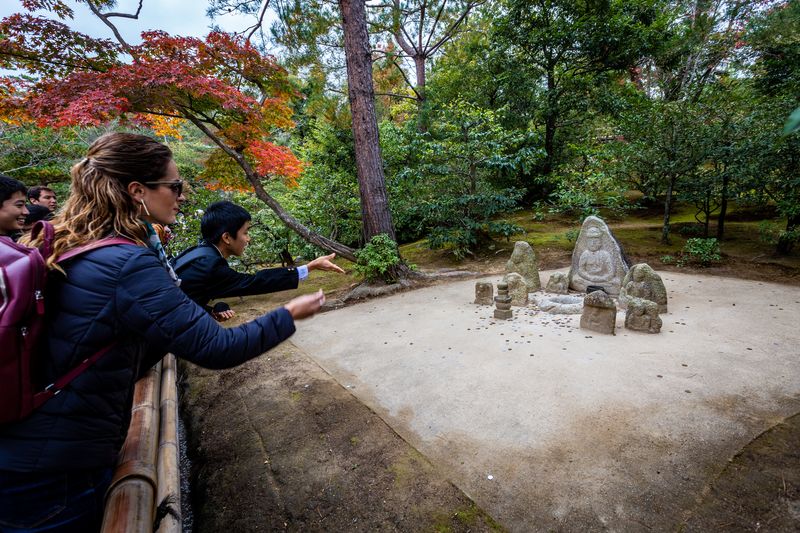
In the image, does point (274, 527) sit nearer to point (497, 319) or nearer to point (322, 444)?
point (322, 444)

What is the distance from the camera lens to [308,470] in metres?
1.97

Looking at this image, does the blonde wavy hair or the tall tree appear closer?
the blonde wavy hair

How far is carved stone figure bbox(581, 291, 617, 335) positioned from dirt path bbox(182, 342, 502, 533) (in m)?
2.57

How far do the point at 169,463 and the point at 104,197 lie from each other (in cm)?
151

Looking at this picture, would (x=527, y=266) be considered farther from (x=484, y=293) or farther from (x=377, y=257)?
(x=377, y=257)

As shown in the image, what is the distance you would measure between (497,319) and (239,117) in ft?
15.3

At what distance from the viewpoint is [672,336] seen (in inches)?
135

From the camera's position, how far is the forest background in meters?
4.26

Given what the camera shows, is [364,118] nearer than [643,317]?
No

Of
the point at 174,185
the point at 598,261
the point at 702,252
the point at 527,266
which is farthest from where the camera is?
the point at 702,252

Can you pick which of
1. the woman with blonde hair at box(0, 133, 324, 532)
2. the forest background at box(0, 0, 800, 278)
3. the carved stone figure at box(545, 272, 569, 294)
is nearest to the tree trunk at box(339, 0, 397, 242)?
the forest background at box(0, 0, 800, 278)

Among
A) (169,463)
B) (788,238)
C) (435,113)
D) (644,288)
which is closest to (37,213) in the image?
(169,463)

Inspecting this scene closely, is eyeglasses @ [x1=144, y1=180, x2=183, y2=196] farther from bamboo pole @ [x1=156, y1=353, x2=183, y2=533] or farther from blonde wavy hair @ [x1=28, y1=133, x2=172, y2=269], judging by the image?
bamboo pole @ [x1=156, y1=353, x2=183, y2=533]

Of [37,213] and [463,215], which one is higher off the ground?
[37,213]
